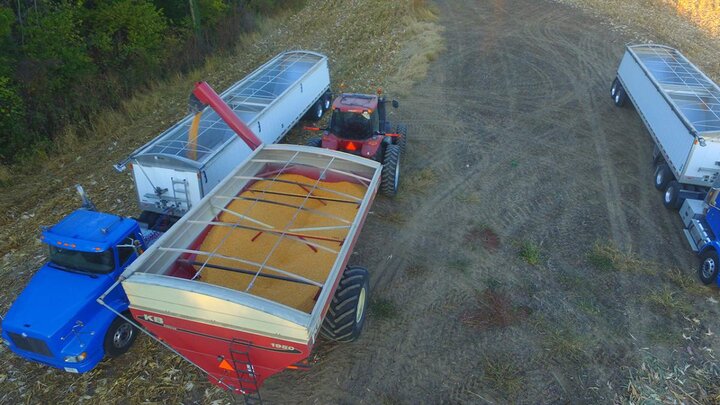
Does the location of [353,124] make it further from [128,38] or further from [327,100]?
[128,38]

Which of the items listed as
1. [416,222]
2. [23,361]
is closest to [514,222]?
[416,222]

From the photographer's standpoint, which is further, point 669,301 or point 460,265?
point 460,265

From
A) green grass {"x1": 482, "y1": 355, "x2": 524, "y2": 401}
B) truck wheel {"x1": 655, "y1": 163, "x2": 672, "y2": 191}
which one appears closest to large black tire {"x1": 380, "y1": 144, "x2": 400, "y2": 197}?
green grass {"x1": 482, "y1": 355, "x2": 524, "y2": 401}

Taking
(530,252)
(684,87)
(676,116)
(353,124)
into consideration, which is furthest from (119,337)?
(684,87)

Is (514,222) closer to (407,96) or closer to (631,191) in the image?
(631,191)

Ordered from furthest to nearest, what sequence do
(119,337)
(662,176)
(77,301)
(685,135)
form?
(662,176) < (685,135) < (119,337) < (77,301)

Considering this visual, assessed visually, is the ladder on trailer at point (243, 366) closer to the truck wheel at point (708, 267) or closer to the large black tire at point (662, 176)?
the truck wheel at point (708, 267)

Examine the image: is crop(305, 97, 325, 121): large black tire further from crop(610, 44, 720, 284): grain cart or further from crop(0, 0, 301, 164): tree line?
crop(610, 44, 720, 284): grain cart
